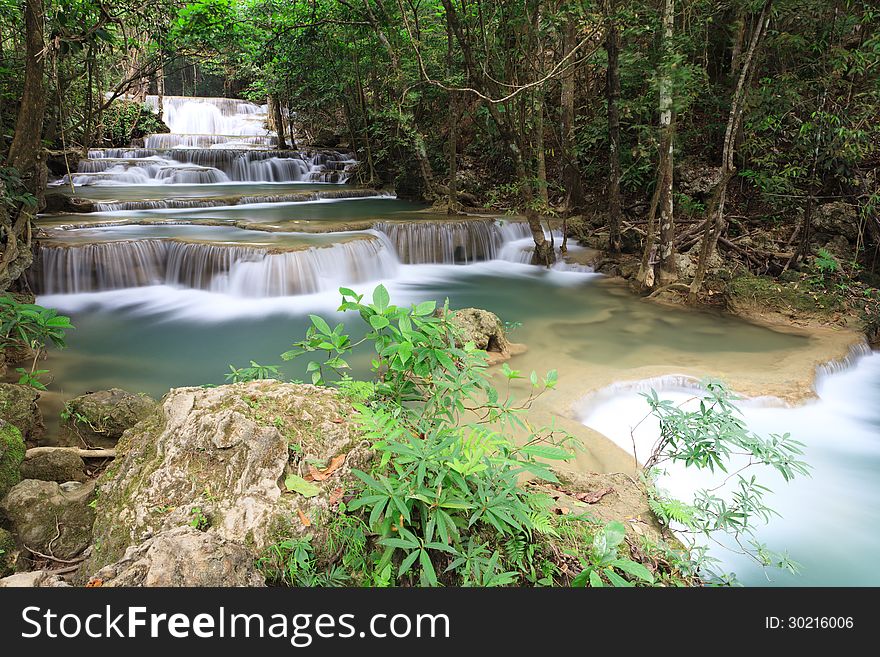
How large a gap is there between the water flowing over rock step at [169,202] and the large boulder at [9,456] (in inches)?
412

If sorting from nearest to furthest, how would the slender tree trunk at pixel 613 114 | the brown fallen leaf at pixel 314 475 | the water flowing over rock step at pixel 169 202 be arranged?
the brown fallen leaf at pixel 314 475
the slender tree trunk at pixel 613 114
the water flowing over rock step at pixel 169 202

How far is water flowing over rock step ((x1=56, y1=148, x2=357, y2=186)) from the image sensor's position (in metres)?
16.7

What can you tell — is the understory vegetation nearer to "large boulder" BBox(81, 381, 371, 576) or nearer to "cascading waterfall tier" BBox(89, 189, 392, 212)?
"large boulder" BBox(81, 381, 371, 576)

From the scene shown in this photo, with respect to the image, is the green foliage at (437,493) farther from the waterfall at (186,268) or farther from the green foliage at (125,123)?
the green foliage at (125,123)

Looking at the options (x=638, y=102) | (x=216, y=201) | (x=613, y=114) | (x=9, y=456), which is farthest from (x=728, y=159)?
(x=216, y=201)

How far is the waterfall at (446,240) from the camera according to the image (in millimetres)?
10328

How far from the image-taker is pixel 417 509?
1.83 m

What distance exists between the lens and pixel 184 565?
156cm

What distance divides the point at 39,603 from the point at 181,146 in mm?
24241

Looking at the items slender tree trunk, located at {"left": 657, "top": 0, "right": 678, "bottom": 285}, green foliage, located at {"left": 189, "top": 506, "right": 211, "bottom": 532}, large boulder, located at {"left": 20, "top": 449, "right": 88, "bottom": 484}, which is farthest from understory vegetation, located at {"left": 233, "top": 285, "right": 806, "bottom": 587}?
slender tree trunk, located at {"left": 657, "top": 0, "right": 678, "bottom": 285}

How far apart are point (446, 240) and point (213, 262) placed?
4.51 m

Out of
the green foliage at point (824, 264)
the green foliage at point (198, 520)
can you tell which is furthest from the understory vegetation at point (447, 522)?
the green foliage at point (824, 264)

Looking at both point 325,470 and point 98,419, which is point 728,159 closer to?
point 325,470

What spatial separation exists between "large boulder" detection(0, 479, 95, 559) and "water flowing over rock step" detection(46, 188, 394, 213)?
440 inches
